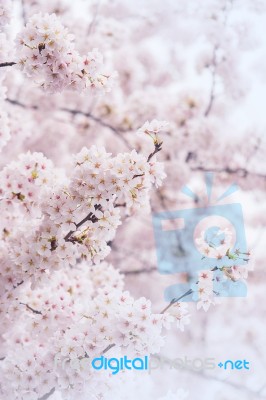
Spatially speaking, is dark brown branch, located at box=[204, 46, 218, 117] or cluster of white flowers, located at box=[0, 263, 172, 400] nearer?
cluster of white flowers, located at box=[0, 263, 172, 400]

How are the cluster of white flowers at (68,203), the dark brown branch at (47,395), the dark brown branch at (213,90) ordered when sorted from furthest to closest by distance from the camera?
1. the dark brown branch at (213,90)
2. the dark brown branch at (47,395)
3. the cluster of white flowers at (68,203)

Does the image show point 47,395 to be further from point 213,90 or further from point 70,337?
point 213,90

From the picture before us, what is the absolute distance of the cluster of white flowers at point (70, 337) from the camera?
2178mm

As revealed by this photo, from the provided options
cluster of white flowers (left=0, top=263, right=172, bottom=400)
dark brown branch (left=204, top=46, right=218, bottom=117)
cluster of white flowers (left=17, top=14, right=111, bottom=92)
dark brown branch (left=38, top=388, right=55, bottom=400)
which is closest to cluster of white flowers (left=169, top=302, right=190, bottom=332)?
cluster of white flowers (left=0, top=263, right=172, bottom=400)

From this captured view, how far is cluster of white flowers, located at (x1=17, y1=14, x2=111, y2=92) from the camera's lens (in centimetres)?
222

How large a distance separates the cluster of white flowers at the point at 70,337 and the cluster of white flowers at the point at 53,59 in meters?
0.96

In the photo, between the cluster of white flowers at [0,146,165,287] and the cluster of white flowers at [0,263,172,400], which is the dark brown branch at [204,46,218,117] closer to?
the cluster of white flowers at [0,146,165,287]

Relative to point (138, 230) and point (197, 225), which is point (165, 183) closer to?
point (197, 225)

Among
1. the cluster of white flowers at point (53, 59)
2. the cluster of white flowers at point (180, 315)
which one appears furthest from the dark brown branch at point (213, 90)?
the cluster of white flowers at point (180, 315)

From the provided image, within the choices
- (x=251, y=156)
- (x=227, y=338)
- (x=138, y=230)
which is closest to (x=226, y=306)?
(x=227, y=338)

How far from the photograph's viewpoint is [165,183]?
4840 mm

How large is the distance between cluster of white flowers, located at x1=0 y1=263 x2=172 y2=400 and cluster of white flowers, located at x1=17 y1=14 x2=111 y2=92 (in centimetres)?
96

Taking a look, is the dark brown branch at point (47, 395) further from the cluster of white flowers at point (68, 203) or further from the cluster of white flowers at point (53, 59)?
the cluster of white flowers at point (53, 59)

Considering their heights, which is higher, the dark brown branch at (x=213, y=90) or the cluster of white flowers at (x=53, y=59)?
the dark brown branch at (x=213, y=90)
